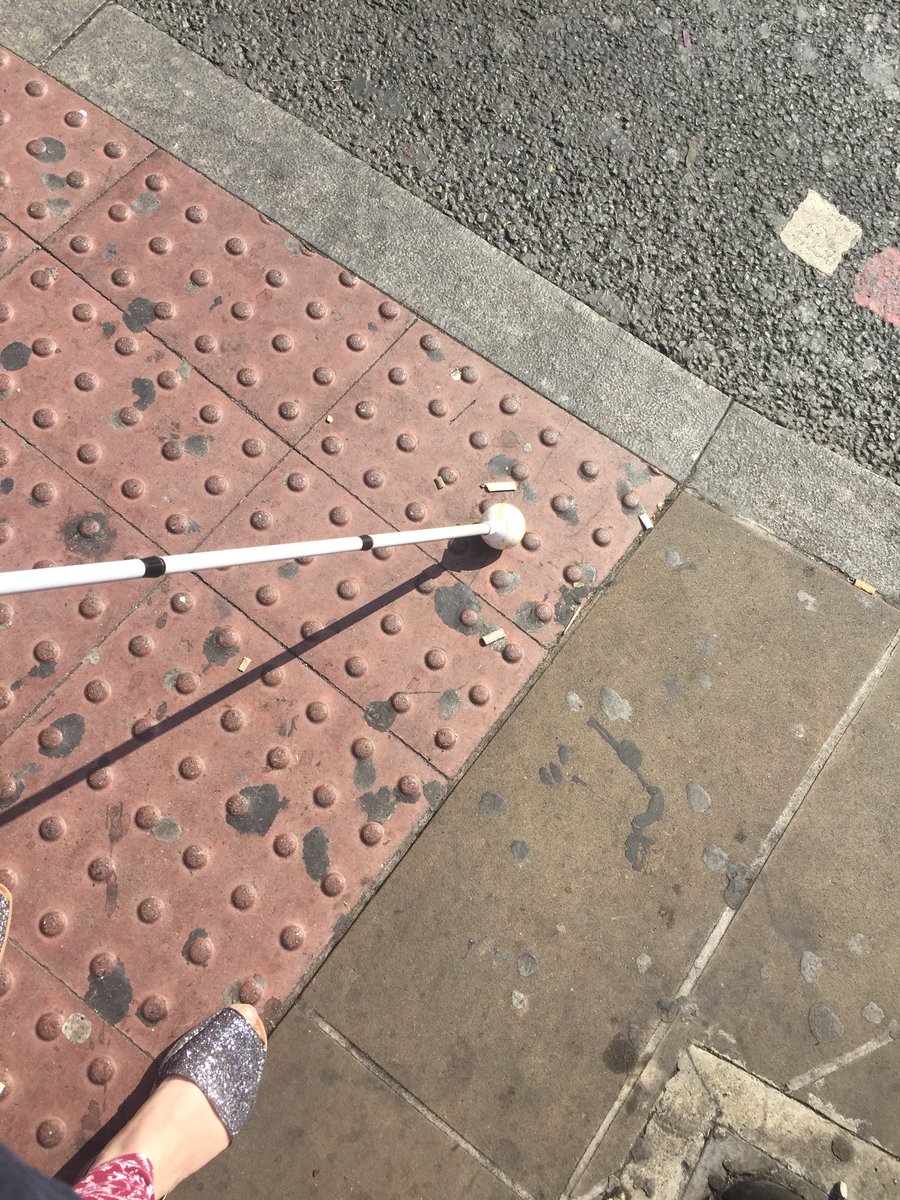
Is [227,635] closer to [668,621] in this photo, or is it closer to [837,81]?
[668,621]

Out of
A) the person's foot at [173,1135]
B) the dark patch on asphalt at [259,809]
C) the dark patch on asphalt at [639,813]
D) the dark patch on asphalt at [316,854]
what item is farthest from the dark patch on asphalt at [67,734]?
the dark patch on asphalt at [639,813]

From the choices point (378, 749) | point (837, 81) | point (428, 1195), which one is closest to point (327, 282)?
point (378, 749)

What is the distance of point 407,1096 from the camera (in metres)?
2.62

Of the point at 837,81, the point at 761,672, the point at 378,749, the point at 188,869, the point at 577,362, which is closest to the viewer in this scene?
the point at 188,869

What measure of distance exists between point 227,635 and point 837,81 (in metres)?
3.53

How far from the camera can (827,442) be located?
3527mm

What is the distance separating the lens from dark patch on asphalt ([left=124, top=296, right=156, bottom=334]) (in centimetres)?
333

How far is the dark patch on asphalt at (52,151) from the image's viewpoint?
3527 millimetres

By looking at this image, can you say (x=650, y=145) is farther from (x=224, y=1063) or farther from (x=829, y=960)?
(x=224, y=1063)

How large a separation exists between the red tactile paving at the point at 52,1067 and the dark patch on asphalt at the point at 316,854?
65cm

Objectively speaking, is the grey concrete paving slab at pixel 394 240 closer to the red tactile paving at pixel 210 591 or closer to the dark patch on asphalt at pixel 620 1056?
the red tactile paving at pixel 210 591

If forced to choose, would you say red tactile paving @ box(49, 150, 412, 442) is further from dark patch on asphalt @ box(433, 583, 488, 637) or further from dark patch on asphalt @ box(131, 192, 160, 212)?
dark patch on asphalt @ box(433, 583, 488, 637)

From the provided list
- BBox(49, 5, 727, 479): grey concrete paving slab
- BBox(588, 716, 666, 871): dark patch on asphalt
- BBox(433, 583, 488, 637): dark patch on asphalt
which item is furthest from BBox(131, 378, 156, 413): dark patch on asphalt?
BBox(588, 716, 666, 871): dark patch on asphalt

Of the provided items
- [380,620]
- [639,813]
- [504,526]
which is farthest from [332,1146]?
[504,526]
